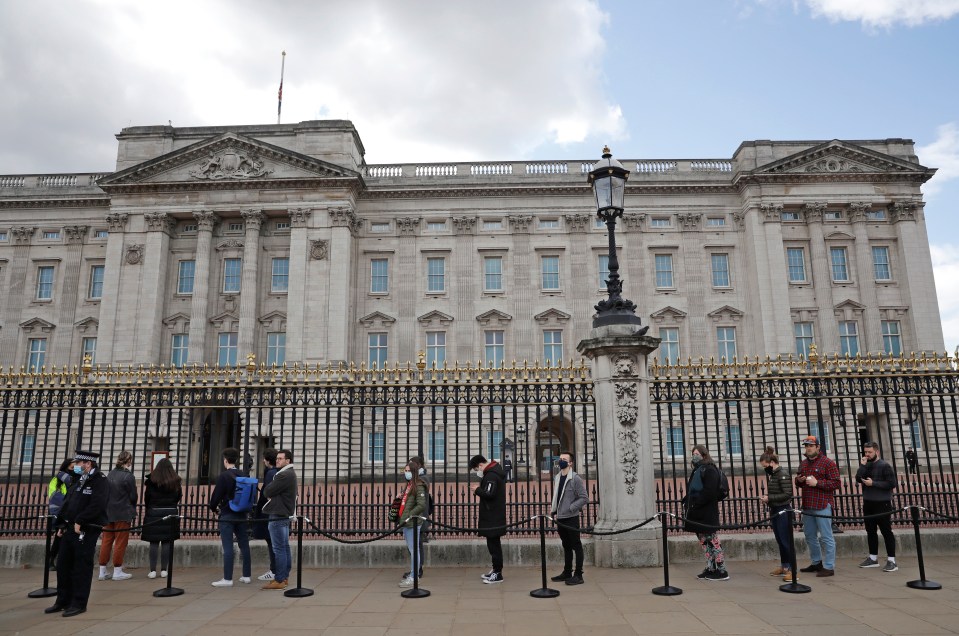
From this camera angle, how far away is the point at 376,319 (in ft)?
134

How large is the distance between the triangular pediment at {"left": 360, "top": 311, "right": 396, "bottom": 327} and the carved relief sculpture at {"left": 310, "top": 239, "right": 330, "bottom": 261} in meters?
4.30

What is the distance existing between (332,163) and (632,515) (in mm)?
33882

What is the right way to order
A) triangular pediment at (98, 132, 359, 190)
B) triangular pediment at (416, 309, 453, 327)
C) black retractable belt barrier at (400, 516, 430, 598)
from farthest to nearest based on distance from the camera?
triangular pediment at (416, 309, 453, 327), triangular pediment at (98, 132, 359, 190), black retractable belt barrier at (400, 516, 430, 598)

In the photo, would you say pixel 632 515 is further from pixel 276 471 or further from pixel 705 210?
pixel 705 210

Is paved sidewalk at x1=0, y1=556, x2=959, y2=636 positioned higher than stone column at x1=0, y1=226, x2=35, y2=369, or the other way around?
stone column at x1=0, y1=226, x2=35, y2=369

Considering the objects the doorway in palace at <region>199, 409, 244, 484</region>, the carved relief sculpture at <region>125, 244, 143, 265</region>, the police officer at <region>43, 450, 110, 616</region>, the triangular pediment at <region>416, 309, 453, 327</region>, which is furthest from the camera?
the triangular pediment at <region>416, 309, 453, 327</region>

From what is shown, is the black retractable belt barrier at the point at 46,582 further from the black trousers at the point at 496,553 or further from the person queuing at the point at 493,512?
the black trousers at the point at 496,553

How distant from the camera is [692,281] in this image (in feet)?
135

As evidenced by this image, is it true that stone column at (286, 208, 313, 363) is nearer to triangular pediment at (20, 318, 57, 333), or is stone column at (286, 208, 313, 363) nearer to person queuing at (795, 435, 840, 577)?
triangular pediment at (20, 318, 57, 333)

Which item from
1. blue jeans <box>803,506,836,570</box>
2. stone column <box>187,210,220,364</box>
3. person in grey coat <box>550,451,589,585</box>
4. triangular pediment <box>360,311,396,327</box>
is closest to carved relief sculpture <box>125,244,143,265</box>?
stone column <box>187,210,220,364</box>

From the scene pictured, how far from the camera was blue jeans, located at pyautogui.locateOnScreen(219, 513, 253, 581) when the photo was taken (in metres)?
9.89

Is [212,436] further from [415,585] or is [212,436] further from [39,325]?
[39,325]

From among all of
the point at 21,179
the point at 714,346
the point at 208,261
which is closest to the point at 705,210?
the point at 714,346

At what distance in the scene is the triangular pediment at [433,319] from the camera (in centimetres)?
4059
